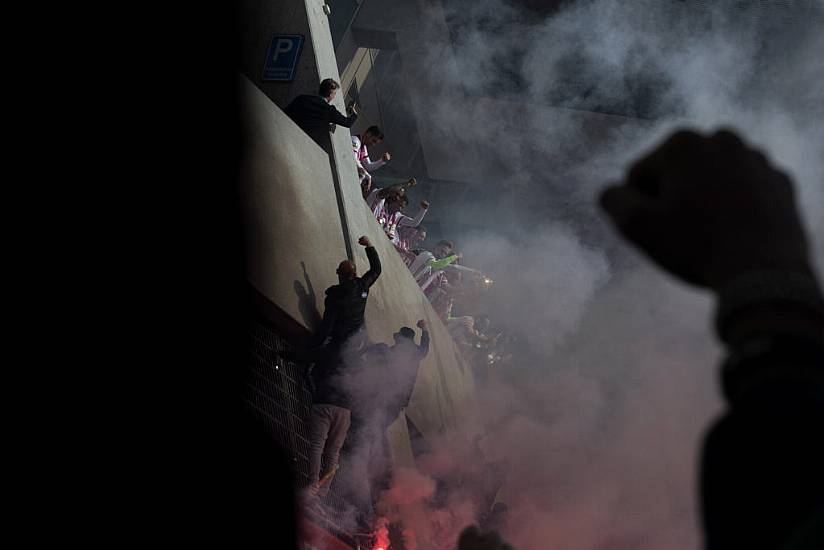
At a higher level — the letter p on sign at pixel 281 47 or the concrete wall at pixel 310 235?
the letter p on sign at pixel 281 47

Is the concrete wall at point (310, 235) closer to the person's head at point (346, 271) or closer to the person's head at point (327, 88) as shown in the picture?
the person's head at point (346, 271)

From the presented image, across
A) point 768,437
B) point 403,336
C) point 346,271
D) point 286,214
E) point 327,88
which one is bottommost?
point 403,336

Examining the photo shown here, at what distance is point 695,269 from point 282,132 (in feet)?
21.8

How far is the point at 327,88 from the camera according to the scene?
8477 millimetres

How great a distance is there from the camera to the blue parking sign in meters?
9.14

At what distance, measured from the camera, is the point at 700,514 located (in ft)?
3.06

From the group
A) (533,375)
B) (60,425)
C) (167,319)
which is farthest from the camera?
(533,375)

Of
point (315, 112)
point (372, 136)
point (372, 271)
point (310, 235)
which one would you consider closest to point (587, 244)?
point (372, 136)

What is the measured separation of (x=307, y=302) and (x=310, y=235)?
687mm

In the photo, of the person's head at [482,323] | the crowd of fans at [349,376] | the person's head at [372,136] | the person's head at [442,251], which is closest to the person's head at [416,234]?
the person's head at [442,251]

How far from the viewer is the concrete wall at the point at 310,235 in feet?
21.5

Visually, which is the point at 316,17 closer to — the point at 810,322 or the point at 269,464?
the point at 269,464

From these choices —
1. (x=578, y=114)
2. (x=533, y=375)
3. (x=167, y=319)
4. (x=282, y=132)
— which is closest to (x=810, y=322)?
(x=167, y=319)

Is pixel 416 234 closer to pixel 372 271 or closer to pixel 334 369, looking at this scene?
pixel 372 271
